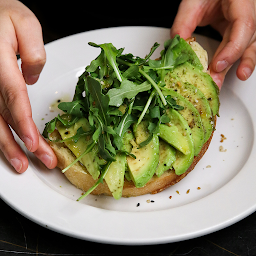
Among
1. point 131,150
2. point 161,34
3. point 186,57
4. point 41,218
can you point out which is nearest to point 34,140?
point 41,218

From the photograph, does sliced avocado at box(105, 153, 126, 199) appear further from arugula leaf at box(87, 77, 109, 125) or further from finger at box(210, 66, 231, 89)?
finger at box(210, 66, 231, 89)

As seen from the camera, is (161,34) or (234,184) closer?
(234,184)

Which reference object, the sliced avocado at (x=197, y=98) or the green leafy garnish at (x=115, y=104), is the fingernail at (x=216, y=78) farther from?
the green leafy garnish at (x=115, y=104)

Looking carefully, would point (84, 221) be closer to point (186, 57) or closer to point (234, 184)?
point (234, 184)

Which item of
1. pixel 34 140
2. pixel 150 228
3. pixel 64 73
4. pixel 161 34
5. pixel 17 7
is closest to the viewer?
pixel 150 228

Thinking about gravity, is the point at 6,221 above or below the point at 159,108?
below

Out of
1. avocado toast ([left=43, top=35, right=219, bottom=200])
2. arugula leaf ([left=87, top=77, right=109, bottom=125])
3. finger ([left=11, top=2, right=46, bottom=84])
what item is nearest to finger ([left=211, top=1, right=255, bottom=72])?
avocado toast ([left=43, top=35, right=219, bottom=200])

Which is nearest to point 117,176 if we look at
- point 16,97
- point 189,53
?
Answer: point 16,97

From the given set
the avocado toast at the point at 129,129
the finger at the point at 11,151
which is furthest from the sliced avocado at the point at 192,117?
the finger at the point at 11,151

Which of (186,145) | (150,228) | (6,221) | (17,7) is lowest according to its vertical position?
(6,221)
